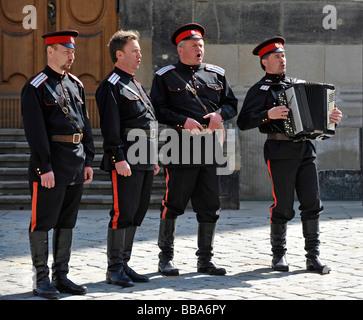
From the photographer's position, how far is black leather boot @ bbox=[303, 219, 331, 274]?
609 cm

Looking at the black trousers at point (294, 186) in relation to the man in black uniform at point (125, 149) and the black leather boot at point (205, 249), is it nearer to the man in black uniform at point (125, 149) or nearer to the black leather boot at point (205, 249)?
the black leather boot at point (205, 249)

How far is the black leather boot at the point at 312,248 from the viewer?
20.0 ft

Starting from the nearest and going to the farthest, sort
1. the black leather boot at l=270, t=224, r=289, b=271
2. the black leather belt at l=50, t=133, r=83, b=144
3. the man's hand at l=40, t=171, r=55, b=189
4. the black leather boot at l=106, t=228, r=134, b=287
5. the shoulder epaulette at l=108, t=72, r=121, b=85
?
1. the man's hand at l=40, t=171, r=55, b=189
2. the black leather belt at l=50, t=133, r=83, b=144
3. the black leather boot at l=106, t=228, r=134, b=287
4. the shoulder epaulette at l=108, t=72, r=121, b=85
5. the black leather boot at l=270, t=224, r=289, b=271

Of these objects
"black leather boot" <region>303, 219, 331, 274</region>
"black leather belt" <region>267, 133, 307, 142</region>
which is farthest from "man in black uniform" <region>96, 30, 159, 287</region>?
"black leather boot" <region>303, 219, 331, 274</region>

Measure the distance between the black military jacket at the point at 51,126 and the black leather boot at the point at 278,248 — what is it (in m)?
1.78

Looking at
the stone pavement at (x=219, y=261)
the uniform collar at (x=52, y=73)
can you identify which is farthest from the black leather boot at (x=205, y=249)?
the uniform collar at (x=52, y=73)

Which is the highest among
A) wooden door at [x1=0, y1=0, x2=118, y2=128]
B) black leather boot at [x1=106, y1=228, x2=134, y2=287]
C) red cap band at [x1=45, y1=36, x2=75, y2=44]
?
wooden door at [x1=0, y1=0, x2=118, y2=128]

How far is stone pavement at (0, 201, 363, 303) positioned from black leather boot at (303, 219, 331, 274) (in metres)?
0.07

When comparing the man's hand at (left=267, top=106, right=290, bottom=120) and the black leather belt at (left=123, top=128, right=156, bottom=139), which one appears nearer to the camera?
the black leather belt at (left=123, top=128, right=156, bottom=139)

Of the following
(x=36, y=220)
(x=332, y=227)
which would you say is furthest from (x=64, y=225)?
(x=332, y=227)

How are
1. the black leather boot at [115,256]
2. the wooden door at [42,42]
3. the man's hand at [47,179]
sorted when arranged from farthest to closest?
the wooden door at [42,42]
the black leather boot at [115,256]
the man's hand at [47,179]

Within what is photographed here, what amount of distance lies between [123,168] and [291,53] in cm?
612

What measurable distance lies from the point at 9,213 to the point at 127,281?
436 cm

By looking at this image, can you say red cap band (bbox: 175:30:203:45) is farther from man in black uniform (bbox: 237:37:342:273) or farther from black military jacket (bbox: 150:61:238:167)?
man in black uniform (bbox: 237:37:342:273)
